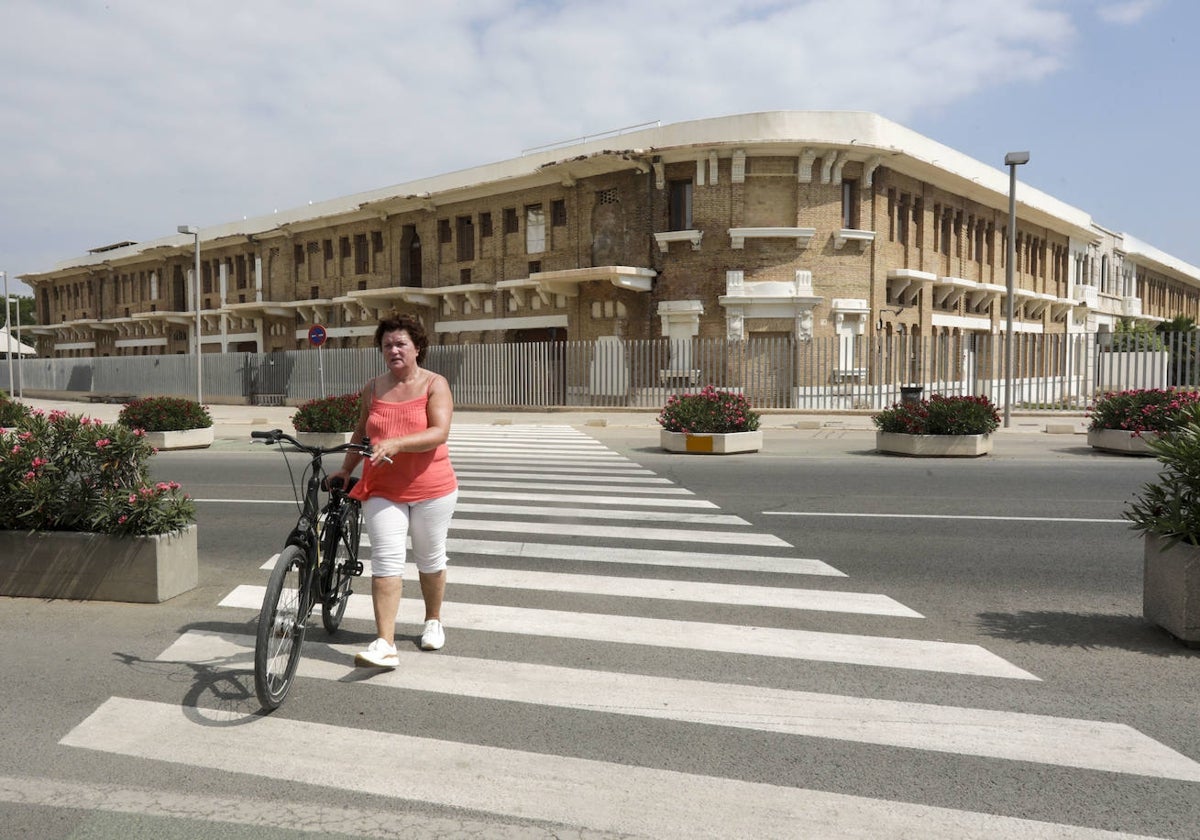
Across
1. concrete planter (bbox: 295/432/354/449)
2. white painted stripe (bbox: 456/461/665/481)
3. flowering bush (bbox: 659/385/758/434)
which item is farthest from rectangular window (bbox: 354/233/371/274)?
white painted stripe (bbox: 456/461/665/481)

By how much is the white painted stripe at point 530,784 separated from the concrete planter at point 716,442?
41.9 feet

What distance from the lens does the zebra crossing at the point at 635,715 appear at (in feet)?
10.8

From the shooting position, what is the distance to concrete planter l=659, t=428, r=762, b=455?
16.4 meters

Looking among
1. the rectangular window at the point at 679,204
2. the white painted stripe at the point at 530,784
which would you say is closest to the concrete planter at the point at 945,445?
the white painted stripe at the point at 530,784

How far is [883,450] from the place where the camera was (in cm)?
1638

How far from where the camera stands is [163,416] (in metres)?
18.1

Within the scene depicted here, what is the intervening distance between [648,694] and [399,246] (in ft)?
115

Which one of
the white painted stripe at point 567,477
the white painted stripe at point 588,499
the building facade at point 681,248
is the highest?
the building facade at point 681,248

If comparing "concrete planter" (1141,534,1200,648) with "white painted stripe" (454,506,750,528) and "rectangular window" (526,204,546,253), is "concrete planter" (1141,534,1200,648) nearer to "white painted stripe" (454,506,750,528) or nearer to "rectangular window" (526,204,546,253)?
"white painted stripe" (454,506,750,528)

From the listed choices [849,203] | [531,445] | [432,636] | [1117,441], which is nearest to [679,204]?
[849,203]

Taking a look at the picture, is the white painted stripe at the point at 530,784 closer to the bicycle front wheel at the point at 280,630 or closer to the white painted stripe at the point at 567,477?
the bicycle front wheel at the point at 280,630

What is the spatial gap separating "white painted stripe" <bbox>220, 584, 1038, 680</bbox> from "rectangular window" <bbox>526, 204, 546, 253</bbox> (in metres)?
27.2

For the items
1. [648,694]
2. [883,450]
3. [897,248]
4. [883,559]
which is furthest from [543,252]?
[648,694]

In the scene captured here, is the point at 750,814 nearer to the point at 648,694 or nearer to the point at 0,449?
the point at 648,694
